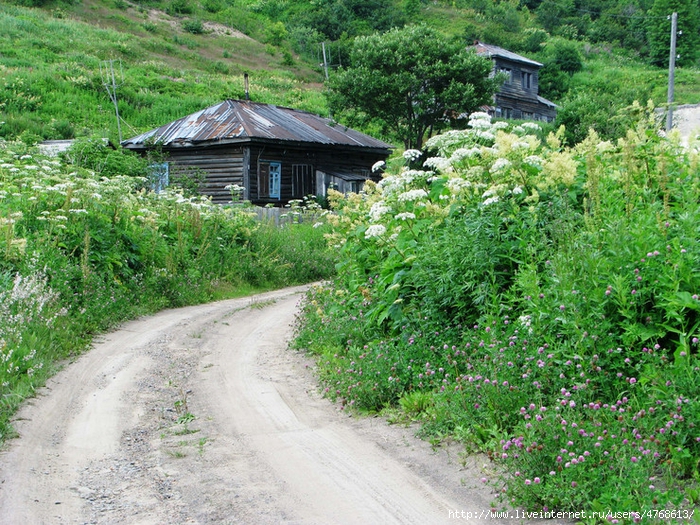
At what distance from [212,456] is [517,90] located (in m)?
56.8

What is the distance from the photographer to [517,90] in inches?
2271

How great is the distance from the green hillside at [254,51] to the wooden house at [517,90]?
11.9 ft

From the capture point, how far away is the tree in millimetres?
35781

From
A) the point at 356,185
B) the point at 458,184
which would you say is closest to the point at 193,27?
the point at 356,185

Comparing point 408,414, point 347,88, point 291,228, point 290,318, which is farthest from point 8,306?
point 347,88

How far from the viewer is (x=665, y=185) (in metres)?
6.04

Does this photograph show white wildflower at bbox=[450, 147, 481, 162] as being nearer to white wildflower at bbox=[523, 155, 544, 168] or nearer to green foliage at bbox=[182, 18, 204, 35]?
white wildflower at bbox=[523, 155, 544, 168]

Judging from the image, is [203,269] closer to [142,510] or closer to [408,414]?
[408,414]

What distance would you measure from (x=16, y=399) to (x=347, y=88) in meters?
32.5

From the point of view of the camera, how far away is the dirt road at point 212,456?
4.43 metres

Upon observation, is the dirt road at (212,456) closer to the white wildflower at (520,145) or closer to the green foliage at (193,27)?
the white wildflower at (520,145)

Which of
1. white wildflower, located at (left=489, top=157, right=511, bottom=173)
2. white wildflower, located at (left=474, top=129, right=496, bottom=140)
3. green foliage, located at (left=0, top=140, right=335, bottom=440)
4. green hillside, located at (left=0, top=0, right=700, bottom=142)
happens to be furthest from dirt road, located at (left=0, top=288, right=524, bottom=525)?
green hillside, located at (left=0, top=0, right=700, bottom=142)

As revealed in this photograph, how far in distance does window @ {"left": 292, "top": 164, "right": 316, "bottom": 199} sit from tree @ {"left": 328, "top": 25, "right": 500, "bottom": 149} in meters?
9.14

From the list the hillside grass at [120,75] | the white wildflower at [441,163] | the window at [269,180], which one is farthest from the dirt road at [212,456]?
the hillside grass at [120,75]
